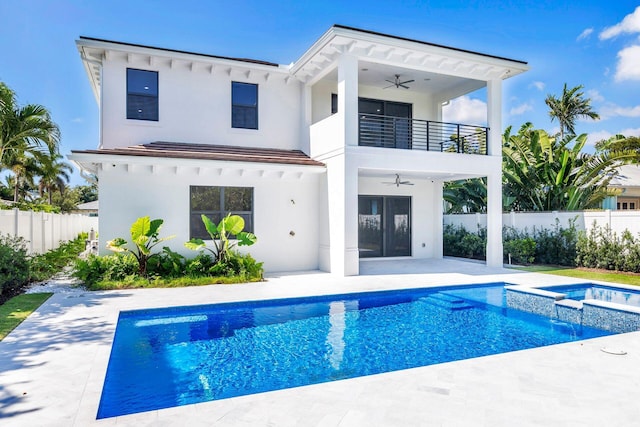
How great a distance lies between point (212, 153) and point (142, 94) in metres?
3.73

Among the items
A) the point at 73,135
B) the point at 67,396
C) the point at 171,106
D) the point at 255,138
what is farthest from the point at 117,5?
the point at 73,135

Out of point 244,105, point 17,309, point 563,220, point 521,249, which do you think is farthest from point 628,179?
point 17,309

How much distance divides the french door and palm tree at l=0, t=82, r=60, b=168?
42.0ft

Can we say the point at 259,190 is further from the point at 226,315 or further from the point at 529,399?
the point at 529,399

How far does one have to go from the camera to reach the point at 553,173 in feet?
62.7

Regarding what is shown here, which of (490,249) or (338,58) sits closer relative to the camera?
(338,58)

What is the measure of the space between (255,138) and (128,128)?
15.7 feet

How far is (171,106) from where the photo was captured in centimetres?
1573

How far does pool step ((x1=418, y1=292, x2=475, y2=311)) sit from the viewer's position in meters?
10.5

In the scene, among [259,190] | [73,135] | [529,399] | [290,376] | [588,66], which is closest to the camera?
[529,399]

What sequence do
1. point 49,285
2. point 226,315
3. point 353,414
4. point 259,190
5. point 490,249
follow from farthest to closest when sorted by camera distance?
1. point 490,249
2. point 259,190
3. point 49,285
4. point 226,315
5. point 353,414

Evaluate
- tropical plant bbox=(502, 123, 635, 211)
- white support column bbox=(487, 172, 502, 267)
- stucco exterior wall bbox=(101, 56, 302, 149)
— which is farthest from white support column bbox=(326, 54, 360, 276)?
tropical plant bbox=(502, 123, 635, 211)

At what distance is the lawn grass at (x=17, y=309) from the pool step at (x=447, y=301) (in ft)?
30.6

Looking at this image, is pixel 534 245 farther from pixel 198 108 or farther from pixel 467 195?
pixel 198 108
